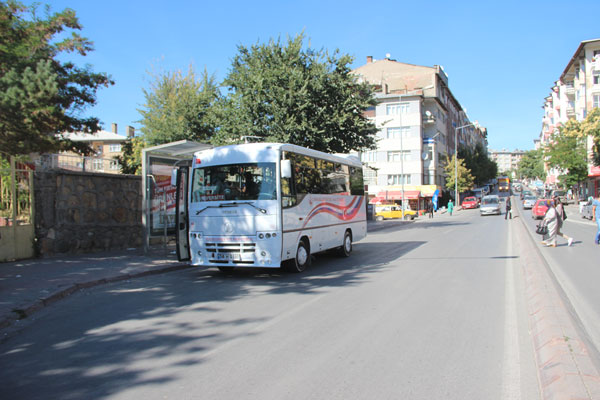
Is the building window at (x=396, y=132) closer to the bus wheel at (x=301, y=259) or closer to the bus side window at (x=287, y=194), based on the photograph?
the bus wheel at (x=301, y=259)

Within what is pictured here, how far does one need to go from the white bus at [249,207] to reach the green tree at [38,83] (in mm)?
6814

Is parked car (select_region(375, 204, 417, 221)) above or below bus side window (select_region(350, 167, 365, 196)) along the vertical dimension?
below

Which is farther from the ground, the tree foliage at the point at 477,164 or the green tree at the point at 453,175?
the tree foliage at the point at 477,164

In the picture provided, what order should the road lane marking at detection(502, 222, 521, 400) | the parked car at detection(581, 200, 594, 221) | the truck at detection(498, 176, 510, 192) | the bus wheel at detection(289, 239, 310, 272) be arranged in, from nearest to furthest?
the road lane marking at detection(502, 222, 521, 400), the bus wheel at detection(289, 239, 310, 272), the parked car at detection(581, 200, 594, 221), the truck at detection(498, 176, 510, 192)

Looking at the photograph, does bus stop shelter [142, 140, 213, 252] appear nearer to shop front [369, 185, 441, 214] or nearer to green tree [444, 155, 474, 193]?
shop front [369, 185, 441, 214]

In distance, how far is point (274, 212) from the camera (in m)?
9.55

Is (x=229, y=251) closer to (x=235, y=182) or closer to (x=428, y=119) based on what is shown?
(x=235, y=182)

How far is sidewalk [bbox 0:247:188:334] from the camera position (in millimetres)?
7070

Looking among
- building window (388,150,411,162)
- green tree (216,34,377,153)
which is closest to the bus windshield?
green tree (216,34,377,153)

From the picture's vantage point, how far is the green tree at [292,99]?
64.9 feet

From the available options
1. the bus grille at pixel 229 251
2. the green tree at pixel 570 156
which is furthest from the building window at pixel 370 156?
the bus grille at pixel 229 251

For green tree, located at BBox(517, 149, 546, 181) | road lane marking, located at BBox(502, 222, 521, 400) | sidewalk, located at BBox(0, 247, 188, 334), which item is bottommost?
road lane marking, located at BBox(502, 222, 521, 400)

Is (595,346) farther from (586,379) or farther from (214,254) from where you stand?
(214,254)

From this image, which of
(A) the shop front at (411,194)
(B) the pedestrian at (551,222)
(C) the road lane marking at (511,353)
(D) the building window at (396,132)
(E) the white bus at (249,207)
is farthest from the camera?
(D) the building window at (396,132)
